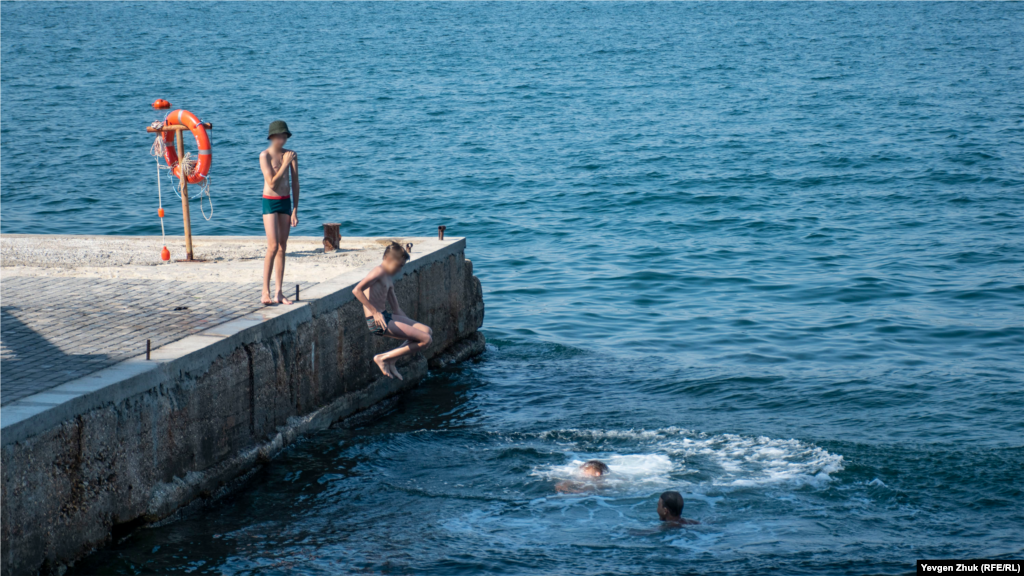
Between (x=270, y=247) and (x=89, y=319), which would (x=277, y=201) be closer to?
(x=270, y=247)

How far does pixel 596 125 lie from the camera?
3906cm

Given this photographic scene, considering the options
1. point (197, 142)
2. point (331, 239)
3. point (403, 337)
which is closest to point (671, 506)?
point (403, 337)

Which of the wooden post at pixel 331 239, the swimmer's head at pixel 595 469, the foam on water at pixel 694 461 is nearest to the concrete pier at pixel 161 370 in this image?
the wooden post at pixel 331 239

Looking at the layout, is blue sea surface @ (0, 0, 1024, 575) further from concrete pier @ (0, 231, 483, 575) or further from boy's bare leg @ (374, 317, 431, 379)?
boy's bare leg @ (374, 317, 431, 379)

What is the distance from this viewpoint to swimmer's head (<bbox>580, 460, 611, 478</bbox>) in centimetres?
964

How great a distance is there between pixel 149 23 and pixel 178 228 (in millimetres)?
64186

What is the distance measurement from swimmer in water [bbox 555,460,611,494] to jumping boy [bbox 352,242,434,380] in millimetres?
1891

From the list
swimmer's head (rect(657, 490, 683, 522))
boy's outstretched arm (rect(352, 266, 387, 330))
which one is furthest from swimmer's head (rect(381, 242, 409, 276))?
swimmer's head (rect(657, 490, 683, 522))

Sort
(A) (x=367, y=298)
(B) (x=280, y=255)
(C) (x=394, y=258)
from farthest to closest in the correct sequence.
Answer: (B) (x=280, y=255) → (A) (x=367, y=298) → (C) (x=394, y=258)

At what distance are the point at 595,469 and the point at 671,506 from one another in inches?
46.4

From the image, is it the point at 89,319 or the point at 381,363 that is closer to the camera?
the point at 381,363

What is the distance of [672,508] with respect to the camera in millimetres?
8641

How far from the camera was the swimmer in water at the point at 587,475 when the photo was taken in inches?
375

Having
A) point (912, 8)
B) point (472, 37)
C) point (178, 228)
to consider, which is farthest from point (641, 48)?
point (178, 228)
